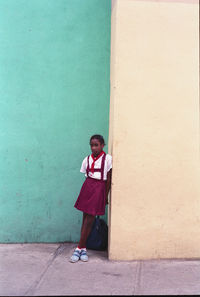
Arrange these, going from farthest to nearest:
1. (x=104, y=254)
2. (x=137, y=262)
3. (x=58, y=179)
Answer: (x=58, y=179), (x=104, y=254), (x=137, y=262)

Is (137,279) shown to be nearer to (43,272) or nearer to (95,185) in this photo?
(43,272)

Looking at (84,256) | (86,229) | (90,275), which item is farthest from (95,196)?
(90,275)

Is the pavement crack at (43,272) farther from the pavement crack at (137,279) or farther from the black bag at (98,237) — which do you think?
the pavement crack at (137,279)

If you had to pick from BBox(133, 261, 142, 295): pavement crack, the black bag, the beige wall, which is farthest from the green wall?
BBox(133, 261, 142, 295): pavement crack

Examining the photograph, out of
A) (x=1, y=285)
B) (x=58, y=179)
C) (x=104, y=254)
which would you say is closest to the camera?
(x=1, y=285)

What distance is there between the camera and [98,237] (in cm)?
465

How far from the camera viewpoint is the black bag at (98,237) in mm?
4629

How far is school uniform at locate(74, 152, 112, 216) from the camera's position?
169 inches

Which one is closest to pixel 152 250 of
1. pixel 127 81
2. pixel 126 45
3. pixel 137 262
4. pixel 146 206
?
pixel 137 262

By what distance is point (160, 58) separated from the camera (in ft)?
14.1

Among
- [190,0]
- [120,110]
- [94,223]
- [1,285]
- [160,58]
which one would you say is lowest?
[1,285]

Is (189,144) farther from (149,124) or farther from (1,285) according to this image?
(1,285)

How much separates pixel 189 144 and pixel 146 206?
0.92m

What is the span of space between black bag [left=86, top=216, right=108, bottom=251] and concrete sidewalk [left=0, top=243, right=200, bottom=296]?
10cm
